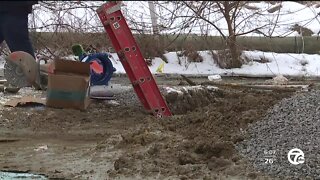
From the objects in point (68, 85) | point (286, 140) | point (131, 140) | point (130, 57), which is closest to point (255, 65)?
point (130, 57)

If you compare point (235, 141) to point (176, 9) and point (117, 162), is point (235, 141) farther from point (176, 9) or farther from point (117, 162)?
point (176, 9)

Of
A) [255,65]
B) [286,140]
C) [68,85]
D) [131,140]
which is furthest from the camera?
[255,65]

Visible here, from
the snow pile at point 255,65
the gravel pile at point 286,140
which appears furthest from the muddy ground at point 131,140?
the snow pile at point 255,65

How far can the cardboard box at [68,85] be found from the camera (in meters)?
5.90

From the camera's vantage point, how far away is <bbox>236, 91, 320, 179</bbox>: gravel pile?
384 cm

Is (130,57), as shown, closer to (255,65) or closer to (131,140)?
(131,140)

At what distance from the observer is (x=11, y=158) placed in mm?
4480

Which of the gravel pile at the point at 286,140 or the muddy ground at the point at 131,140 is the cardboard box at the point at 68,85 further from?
the gravel pile at the point at 286,140

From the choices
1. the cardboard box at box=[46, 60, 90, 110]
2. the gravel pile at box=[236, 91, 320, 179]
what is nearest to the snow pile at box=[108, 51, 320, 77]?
the cardboard box at box=[46, 60, 90, 110]

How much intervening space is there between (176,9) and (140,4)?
1048 millimetres

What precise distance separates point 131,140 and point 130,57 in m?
1.46

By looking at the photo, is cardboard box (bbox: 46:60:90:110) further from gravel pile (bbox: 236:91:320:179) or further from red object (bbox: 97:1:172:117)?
gravel pile (bbox: 236:91:320:179)

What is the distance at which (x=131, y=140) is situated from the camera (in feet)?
15.2

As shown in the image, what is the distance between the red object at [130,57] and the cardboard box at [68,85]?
1.15 ft
